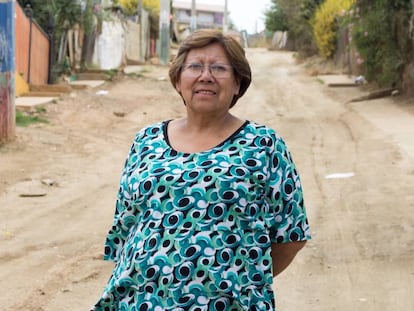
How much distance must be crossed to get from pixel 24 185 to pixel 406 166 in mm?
4610

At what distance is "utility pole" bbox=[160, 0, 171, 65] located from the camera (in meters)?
31.9

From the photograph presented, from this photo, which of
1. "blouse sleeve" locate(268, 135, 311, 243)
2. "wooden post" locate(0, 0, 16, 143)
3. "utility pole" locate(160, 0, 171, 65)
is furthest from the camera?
"utility pole" locate(160, 0, 171, 65)

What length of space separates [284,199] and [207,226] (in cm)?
28

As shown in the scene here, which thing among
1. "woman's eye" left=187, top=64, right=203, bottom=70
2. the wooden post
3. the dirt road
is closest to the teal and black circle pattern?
"woman's eye" left=187, top=64, right=203, bottom=70

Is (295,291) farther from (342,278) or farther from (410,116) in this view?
(410,116)

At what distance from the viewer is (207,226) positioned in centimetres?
238

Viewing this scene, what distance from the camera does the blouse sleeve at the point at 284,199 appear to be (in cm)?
249

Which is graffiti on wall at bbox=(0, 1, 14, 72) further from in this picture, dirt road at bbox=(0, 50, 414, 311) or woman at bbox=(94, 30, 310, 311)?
woman at bbox=(94, 30, 310, 311)

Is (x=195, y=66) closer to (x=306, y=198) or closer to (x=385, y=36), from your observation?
(x=306, y=198)

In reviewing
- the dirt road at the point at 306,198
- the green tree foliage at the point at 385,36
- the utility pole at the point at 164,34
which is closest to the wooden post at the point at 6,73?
the dirt road at the point at 306,198

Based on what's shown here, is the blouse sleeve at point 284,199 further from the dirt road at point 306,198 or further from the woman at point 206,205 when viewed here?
the dirt road at point 306,198

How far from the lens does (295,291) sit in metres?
5.68

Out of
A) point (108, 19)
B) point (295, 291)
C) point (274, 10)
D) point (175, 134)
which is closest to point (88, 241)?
point (295, 291)

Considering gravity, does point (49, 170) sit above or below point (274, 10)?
below
